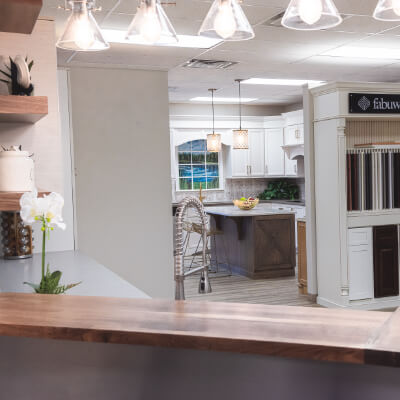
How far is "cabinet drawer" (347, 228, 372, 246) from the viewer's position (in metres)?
5.54

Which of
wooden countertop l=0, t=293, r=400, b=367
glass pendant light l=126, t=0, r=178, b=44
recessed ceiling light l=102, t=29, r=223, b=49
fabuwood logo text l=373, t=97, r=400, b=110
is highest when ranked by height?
recessed ceiling light l=102, t=29, r=223, b=49

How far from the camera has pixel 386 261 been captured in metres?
5.71

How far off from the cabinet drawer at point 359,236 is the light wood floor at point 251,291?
853 mm

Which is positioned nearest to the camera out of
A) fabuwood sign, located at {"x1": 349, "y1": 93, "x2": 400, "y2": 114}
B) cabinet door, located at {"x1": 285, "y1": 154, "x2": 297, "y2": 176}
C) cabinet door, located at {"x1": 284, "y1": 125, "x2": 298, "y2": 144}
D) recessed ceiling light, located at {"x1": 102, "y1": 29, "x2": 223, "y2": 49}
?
recessed ceiling light, located at {"x1": 102, "y1": 29, "x2": 223, "y2": 49}

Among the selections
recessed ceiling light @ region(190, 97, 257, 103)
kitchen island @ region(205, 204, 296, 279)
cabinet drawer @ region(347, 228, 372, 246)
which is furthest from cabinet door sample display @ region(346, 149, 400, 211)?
recessed ceiling light @ region(190, 97, 257, 103)

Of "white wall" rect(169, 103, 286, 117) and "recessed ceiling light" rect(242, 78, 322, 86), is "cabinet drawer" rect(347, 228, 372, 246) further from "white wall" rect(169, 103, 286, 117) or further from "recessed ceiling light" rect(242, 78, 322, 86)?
"white wall" rect(169, 103, 286, 117)

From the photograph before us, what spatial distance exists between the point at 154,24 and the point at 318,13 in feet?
1.65

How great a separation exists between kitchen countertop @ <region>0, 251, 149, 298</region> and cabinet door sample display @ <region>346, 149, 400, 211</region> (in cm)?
314

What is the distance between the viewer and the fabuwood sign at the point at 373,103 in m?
5.41

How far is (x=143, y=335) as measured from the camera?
113cm

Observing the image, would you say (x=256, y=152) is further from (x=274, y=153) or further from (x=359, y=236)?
(x=359, y=236)

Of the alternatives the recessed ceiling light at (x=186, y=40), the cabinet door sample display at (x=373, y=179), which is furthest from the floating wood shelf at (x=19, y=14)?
the cabinet door sample display at (x=373, y=179)

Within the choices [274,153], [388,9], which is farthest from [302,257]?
[388,9]

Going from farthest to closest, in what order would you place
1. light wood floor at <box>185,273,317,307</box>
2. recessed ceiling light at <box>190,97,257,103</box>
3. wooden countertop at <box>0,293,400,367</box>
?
recessed ceiling light at <box>190,97,257,103</box>
light wood floor at <box>185,273,317,307</box>
wooden countertop at <box>0,293,400,367</box>
